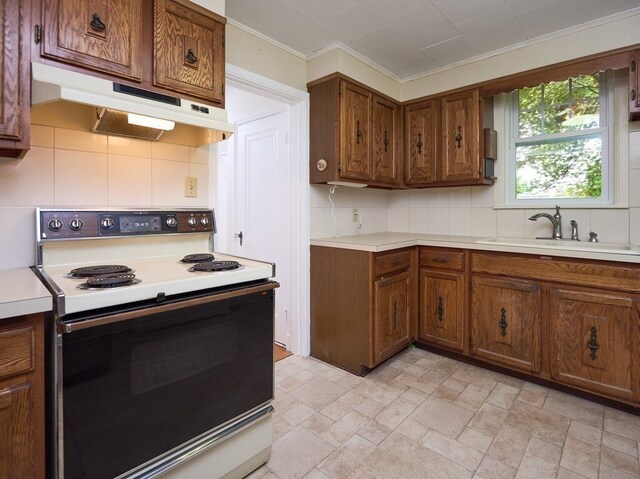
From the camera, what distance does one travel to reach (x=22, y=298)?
Answer: 0.91 m

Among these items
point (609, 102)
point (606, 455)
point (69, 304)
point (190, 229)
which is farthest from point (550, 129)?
point (69, 304)

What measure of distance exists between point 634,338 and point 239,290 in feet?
6.99

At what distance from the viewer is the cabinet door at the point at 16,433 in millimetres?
899

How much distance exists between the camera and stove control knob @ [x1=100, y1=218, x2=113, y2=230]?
149cm

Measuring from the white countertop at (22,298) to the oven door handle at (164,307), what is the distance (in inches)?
3.3

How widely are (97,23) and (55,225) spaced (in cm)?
80

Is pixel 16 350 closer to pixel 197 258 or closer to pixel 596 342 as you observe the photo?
pixel 197 258

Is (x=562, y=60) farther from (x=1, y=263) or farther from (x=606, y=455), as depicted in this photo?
(x=1, y=263)

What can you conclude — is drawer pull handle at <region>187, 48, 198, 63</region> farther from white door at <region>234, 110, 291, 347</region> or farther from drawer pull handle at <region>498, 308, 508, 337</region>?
drawer pull handle at <region>498, 308, 508, 337</region>

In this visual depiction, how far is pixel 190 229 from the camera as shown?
179 cm

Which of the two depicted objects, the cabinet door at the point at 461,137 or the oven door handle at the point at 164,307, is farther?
the cabinet door at the point at 461,137

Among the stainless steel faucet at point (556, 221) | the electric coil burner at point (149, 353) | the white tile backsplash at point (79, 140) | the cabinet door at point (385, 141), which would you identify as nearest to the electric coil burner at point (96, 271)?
the electric coil burner at point (149, 353)

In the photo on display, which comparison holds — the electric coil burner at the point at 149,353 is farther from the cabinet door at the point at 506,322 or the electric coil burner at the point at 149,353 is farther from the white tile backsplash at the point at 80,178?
the cabinet door at the point at 506,322

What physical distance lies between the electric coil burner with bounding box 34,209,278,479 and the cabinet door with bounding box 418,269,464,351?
1591mm
